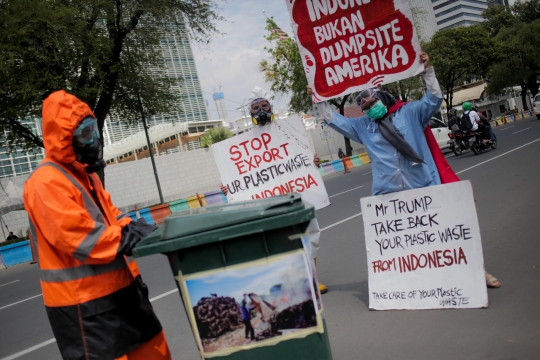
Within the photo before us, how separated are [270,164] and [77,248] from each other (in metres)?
3.02

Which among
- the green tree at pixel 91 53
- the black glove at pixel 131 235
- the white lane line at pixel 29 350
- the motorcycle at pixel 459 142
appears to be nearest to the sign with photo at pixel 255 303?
the black glove at pixel 131 235

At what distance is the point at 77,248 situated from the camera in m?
2.58

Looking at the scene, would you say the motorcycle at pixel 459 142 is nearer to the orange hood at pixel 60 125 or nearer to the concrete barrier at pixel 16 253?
the concrete barrier at pixel 16 253

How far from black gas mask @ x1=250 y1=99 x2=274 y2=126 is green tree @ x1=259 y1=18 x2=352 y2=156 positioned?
3104cm

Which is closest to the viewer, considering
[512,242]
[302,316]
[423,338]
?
[302,316]

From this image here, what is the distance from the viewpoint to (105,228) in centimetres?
269

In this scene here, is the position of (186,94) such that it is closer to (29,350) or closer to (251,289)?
(29,350)

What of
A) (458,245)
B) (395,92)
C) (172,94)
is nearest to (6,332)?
(458,245)

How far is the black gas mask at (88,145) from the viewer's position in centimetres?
280

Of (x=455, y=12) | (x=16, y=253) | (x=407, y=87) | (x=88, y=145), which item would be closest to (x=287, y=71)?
(x=407, y=87)

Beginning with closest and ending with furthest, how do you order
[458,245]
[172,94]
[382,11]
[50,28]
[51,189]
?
1. [51,189]
2. [458,245]
3. [382,11]
4. [50,28]
5. [172,94]

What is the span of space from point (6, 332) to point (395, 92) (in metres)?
41.9

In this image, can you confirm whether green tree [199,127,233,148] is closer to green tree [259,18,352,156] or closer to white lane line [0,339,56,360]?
green tree [259,18,352,156]

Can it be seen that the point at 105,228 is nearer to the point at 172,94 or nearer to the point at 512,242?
the point at 512,242
